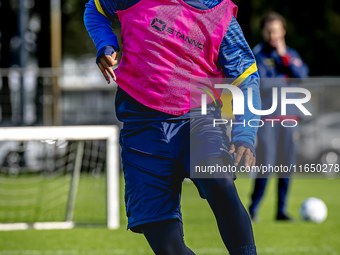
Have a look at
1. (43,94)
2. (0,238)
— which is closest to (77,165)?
(0,238)

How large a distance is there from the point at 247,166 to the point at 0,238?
401 centimetres

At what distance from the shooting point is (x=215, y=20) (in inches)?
94.2

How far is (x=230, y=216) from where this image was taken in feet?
7.18

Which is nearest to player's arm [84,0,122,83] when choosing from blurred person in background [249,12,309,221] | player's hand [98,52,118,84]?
player's hand [98,52,118,84]

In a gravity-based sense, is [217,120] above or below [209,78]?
below

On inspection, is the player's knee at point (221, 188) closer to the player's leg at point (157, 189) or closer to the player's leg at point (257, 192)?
the player's leg at point (157, 189)

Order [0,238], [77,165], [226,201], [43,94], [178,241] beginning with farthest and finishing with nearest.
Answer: [43,94]
[77,165]
[0,238]
[178,241]
[226,201]

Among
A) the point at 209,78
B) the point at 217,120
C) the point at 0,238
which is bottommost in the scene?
the point at 0,238

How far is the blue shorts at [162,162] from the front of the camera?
236 centimetres

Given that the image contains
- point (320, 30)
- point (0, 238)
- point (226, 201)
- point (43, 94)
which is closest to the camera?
point (226, 201)

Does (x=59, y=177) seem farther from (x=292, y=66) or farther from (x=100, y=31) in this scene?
(x=100, y=31)

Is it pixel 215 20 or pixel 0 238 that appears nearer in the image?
pixel 215 20

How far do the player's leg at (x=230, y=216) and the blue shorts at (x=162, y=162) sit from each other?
18cm

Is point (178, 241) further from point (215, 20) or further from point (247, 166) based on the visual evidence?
point (215, 20)
